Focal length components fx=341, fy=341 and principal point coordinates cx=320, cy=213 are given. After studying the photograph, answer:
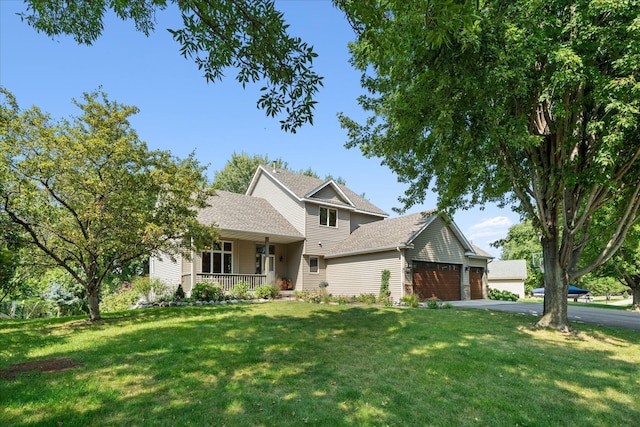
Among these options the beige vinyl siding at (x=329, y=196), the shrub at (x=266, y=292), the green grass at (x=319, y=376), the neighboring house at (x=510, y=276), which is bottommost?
the neighboring house at (x=510, y=276)

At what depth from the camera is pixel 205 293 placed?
15.6 metres

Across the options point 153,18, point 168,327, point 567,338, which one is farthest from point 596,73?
point 168,327

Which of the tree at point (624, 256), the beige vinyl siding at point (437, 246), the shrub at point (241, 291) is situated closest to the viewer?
the tree at point (624, 256)

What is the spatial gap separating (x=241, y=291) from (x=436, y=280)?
1095 centimetres

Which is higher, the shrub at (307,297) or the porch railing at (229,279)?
the porch railing at (229,279)

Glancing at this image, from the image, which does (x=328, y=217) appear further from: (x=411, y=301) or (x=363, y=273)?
(x=411, y=301)

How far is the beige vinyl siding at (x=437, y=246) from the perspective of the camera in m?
18.9

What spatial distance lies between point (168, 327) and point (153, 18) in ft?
24.5

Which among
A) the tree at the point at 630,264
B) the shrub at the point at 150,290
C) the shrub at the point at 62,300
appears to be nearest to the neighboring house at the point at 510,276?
the tree at the point at 630,264

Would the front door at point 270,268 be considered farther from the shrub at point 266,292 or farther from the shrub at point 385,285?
the shrub at point 385,285

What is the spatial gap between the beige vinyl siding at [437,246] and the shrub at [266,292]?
7309 millimetres

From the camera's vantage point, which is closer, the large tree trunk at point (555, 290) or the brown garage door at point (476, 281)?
the large tree trunk at point (555, 290)

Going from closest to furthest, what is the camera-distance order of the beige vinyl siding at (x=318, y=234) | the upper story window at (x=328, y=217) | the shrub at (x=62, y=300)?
the shrub at (x=62, y=300)
the beige vinyl siding at (x=318, y=234)
the upper story window at (x=328, y=217)

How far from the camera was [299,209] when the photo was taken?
836 inches
